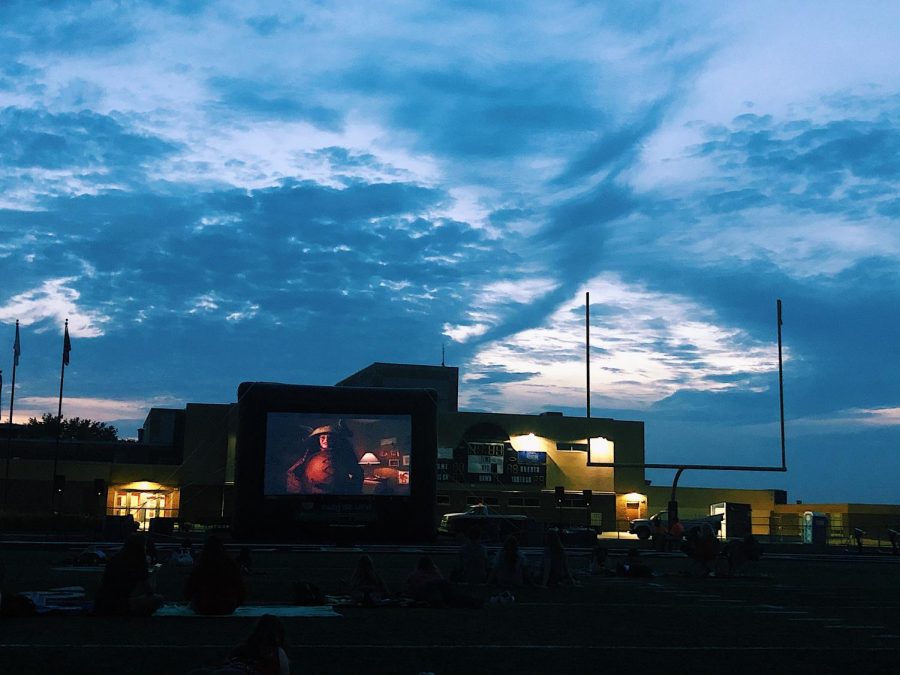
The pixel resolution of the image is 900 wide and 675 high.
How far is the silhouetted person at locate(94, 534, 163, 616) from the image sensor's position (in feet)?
40.2

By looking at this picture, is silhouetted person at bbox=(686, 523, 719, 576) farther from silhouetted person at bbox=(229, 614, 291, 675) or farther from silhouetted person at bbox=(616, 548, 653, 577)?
silhouetted person at bbox=(229, 614, 291, 675)

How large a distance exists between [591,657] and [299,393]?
28.8m

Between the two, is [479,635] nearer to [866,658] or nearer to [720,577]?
[866,658]

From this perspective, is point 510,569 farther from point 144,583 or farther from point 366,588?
point 144,583

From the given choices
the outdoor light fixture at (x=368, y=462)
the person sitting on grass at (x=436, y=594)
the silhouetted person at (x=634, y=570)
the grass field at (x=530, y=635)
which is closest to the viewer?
the grass field at (x=530, y=635)

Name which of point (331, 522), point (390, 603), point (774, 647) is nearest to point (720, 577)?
point (390, 603)

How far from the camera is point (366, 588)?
14.3 metres

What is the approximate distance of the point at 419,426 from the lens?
126 feet

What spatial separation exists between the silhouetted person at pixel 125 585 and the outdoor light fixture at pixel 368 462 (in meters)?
24.4

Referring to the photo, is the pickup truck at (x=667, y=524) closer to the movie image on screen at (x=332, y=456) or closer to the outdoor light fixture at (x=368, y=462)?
the movie image on screen at (x=332, y=456)

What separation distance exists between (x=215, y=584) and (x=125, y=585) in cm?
106

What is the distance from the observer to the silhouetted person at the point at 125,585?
1226cm

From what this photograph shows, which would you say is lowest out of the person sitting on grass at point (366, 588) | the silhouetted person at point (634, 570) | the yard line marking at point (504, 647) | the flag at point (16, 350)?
the silhouetted person at point (634, 570)

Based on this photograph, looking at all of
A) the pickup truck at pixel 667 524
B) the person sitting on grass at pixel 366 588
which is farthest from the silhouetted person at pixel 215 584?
the pickup truck at pixel 667 524
